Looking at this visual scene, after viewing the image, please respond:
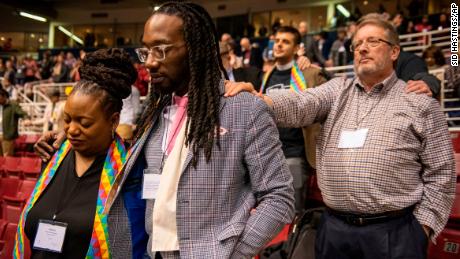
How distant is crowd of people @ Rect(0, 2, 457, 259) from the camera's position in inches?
51.0

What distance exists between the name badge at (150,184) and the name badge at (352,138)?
0.95 metres

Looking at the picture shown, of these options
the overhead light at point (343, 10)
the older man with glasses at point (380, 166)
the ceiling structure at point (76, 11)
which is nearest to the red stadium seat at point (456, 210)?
the older man with glasses at point (380, 166)

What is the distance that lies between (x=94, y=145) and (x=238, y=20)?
15652 millimetres

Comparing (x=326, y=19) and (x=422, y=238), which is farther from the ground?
(x=326, y=19)

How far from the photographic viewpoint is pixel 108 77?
64.5 inches

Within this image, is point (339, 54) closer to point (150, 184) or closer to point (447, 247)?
point (447, 247)

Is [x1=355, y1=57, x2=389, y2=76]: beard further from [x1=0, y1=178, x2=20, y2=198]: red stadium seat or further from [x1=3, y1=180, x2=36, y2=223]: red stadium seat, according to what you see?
[x1=0, y1=178, x2=20, y2=198]: red stadium seat

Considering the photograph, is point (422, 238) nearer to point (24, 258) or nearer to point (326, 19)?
point (24, 258)

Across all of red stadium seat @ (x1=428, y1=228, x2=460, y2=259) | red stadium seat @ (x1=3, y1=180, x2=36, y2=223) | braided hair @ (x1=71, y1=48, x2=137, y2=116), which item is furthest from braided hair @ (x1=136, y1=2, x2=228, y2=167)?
red stadium seat @ (x1=3, y1=180, x2=36, y2=223)

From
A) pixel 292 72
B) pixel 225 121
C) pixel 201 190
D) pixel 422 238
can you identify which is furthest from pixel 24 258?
pixel 292 72

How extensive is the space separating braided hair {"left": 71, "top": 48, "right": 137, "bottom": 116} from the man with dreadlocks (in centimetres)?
26

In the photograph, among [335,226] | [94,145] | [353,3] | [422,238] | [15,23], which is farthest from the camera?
[15,23]

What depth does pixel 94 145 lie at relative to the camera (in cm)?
161

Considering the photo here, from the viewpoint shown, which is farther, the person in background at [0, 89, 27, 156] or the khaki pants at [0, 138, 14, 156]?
the khaki pants at [0, 138, 14, 156]
